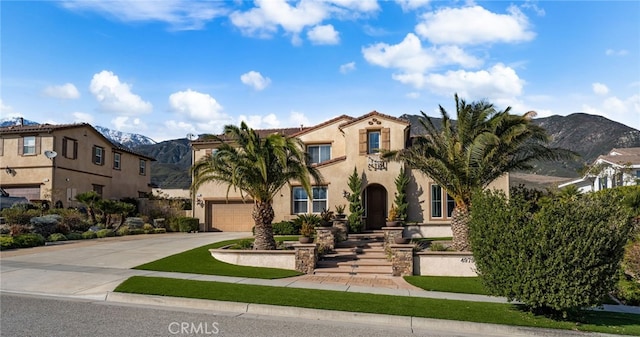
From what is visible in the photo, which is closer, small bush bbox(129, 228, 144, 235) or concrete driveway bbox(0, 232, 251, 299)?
concrete driveway bbox(0, 232, 251, 299)

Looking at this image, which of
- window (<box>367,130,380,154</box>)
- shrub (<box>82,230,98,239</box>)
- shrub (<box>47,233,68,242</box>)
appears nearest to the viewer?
shrub (<box>47,233,68,242</box>)

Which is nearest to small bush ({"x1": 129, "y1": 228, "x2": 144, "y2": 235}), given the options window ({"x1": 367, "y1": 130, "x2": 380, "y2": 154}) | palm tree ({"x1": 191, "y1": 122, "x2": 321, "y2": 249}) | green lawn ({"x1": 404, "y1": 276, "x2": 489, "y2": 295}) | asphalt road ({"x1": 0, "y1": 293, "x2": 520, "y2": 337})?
palm tree ({"x1": 191, "y1": 122, "x2": 321, "y2": 249})

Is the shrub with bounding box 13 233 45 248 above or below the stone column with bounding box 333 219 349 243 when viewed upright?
below

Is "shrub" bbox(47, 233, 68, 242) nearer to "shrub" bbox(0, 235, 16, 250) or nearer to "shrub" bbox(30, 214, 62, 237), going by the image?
"shrub" bbox(30, 214, 62, 237)

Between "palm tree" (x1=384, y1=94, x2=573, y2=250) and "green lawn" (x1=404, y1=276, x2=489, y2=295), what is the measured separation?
209 cm

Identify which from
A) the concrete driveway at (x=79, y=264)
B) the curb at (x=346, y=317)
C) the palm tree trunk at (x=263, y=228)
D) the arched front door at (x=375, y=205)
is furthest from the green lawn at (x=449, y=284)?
the arched front door at (x=375, y=205)

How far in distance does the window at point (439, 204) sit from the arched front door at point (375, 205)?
2.44 metres

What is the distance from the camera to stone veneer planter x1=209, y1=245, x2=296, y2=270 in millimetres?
16594

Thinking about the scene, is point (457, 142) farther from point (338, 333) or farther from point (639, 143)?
point (639, 143)

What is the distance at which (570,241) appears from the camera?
905 centimetres

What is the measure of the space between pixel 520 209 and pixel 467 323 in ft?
8.35

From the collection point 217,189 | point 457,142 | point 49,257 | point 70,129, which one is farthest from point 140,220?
point 457,142

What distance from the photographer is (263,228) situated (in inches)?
701

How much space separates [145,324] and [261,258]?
8.25 m
